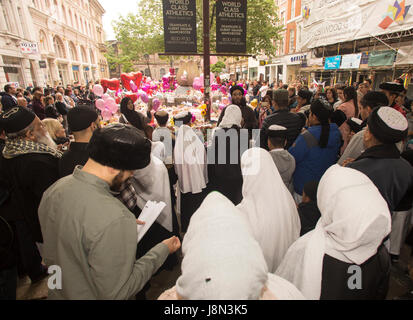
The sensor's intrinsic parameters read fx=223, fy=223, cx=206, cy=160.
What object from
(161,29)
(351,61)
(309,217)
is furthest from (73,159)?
(351,61)

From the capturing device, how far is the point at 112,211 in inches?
42.6

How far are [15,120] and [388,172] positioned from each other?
323 cm

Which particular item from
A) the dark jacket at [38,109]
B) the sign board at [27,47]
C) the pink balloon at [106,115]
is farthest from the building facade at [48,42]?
the pink balloon at [106,115]

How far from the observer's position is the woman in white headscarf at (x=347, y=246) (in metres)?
1.17

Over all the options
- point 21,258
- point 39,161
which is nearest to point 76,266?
point 39,161

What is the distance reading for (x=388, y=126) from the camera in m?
1.80

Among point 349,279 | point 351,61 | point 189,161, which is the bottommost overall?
point 349,279

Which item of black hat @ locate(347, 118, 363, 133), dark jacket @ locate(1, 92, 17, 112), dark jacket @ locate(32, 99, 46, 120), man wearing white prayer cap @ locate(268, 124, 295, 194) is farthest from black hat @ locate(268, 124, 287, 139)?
dark jacket @ locate(1, 92, 17, 112)

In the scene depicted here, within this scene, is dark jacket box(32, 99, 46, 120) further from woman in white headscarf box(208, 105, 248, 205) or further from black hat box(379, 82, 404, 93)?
black hat box(379, 82, 404, 93)

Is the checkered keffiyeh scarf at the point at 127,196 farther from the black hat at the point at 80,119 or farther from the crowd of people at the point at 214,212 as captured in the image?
the black hat at the point at 80,119

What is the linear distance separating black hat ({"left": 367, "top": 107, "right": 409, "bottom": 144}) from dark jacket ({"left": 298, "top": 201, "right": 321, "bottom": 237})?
785mm

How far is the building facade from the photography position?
16.4m

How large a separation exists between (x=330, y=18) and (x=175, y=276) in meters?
14.4

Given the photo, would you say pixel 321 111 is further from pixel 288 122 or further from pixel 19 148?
pixel 19 148
